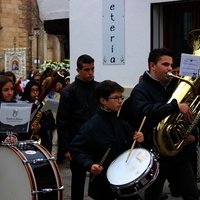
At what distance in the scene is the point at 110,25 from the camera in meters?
8.05

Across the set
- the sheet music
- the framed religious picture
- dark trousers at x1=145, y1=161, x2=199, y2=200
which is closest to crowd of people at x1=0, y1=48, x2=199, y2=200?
dark trousers at x1=145, y1=161, x2=199, y2=200

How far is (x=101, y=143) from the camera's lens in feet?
13.4

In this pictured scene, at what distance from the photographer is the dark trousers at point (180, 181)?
4375 mm

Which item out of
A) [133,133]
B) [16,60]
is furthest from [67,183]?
[16,60]

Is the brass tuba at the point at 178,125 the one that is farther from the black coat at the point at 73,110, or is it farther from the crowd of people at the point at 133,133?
the black coat at the point at 73,110

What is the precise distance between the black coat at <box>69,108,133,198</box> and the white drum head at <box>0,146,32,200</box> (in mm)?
462

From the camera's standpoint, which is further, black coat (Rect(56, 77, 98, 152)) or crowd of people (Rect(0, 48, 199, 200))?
black coat (Rect(56, 77, 98, 152))

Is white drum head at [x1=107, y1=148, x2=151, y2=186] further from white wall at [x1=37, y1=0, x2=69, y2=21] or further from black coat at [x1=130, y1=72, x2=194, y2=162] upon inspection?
white wall at [x1=37, y1=0, x2=69, y2=21]

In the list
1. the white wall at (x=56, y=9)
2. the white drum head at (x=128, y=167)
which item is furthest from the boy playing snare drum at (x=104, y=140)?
the white wall at (x=56, y=9)

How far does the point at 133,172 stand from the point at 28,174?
A: 94cm

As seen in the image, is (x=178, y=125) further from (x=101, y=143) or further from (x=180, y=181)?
(x=101, y=143)

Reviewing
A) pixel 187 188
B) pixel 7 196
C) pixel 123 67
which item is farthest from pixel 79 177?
pixel 123 67

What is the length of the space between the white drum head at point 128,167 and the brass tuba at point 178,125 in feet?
1.44

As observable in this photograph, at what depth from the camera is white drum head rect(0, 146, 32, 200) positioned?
13.9 ft
